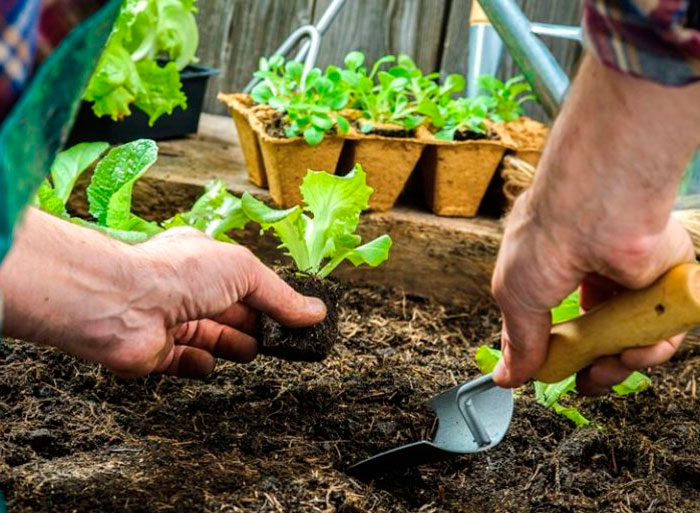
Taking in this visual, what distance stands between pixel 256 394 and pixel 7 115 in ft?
3.12

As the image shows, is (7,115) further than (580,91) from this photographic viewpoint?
No

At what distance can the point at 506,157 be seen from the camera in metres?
2.44

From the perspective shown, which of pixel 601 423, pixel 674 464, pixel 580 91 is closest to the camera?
pixel 580 91

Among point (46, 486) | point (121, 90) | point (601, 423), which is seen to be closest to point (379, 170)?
point (121, 90)

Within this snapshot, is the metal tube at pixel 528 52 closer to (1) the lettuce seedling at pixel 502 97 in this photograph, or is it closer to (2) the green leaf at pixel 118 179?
(1) the lettuce seedling at pixel 502 97

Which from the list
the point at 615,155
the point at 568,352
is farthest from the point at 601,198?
the point at 568,352

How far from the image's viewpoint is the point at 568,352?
1.25m

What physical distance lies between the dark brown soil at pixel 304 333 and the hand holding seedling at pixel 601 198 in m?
0.56

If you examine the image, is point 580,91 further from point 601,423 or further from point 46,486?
point 601,423

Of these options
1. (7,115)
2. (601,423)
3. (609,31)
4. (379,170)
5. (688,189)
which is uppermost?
(609,31)

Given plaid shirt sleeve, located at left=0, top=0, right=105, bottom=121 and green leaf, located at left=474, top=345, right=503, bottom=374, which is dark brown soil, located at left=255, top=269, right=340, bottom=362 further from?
plaid shirt sleeve, located at left=0, top=0, right=105, bottom=121

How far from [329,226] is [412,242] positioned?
22.9 inches

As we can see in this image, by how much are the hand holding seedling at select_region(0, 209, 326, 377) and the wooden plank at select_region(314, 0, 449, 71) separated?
192 centimetres

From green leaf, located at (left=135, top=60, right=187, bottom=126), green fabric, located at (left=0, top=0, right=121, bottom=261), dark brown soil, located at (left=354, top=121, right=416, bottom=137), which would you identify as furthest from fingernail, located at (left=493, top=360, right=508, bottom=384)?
green leaf, located at (left=135, top=60, right=187, bottom=126)
